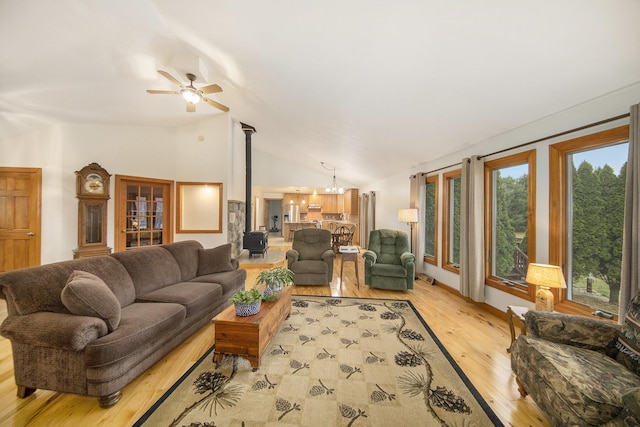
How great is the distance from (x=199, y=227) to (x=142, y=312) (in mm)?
3817

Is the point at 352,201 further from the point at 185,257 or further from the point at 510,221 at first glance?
the point at 185,257

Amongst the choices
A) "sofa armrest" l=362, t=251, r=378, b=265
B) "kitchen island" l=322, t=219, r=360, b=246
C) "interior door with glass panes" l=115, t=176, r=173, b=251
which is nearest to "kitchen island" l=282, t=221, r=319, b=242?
"kitchen island" l=322, t=219, r=360, b=246

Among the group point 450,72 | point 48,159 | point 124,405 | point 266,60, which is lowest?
point 124,405

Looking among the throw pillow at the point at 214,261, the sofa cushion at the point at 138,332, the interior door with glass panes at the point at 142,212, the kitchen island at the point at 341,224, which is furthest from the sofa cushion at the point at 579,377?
the kitchen island at the point at 341,224

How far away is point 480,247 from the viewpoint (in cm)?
339

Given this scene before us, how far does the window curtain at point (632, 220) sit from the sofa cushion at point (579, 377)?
661 millimetres

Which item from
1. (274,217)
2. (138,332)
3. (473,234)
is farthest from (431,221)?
(274,217)

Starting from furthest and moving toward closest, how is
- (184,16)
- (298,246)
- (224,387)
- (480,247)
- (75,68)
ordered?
(298,246), (480,247), (75,68), (184,16), (224,387)

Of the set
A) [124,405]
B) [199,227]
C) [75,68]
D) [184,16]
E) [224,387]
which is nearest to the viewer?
[124,405]

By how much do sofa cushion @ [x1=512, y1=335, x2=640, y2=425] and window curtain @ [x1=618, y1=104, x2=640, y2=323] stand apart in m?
0.66

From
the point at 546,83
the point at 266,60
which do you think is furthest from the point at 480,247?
the point at 266,60

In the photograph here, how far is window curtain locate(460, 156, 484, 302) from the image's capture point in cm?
338

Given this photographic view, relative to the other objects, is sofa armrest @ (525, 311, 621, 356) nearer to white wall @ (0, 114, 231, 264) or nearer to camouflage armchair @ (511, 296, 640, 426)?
camouflage armchair @ (511, 296, 640, 426)

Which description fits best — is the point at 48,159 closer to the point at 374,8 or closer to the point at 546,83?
the point at 374,8
